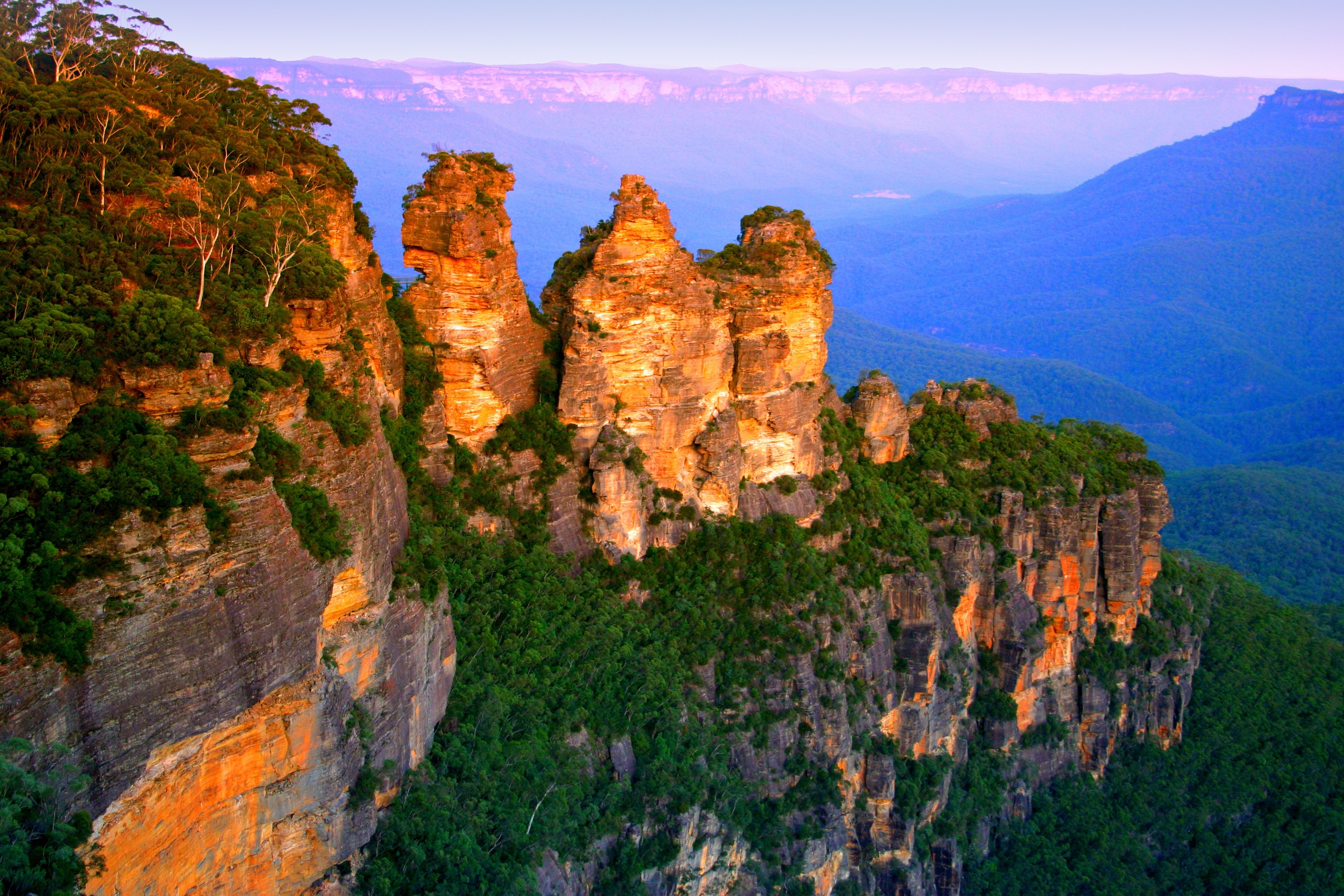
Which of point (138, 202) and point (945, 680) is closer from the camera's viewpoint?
point (138, 202)

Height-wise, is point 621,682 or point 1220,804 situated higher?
point 621,682

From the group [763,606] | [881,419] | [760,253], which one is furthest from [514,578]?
[881,419]

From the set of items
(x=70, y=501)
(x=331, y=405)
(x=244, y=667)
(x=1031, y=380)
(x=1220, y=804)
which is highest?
(x=331, y=405)

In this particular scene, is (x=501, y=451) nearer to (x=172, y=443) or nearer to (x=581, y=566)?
(x=581, y=566)

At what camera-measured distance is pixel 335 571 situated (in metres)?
18.7

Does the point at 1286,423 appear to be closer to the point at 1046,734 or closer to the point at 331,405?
the point at 1046,734

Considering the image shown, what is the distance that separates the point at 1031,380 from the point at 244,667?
146m

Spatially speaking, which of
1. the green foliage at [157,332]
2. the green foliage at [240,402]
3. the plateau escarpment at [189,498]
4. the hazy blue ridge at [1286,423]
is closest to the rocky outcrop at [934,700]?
the plateau escarpment at [189,498]

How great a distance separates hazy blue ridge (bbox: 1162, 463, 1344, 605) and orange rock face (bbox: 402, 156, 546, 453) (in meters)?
61.2

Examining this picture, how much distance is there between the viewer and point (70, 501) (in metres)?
14.4

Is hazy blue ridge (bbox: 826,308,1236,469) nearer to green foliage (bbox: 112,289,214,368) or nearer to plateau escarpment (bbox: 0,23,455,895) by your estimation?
plateau escarpment (bbox: 0,23,455,895)

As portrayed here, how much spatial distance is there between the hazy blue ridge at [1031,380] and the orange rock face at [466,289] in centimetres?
9975

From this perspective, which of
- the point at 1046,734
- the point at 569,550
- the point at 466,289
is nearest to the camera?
the point at 466,289

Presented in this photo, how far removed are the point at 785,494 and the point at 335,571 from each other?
65.6ft
